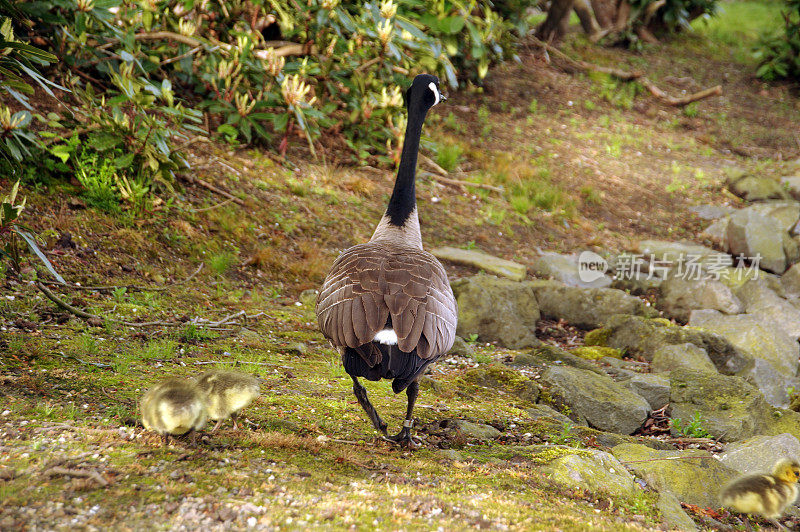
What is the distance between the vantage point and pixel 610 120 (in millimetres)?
17297

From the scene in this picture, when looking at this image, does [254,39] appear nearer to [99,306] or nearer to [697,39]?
[99,306]

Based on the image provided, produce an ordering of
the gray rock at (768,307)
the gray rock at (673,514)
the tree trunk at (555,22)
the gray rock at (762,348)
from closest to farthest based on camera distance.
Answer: the gray rock at (673,514) → the gray rock at (762,348) → the gray rock at (768,307) → the tree trunk at (555,22)

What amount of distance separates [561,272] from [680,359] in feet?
11.2

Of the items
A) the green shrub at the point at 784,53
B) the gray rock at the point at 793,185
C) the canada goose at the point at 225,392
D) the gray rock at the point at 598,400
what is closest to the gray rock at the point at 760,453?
the gray rock at the point at 598,400

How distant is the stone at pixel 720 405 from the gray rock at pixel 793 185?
33.7ft

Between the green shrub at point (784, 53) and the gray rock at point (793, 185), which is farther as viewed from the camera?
the green shrub at point (784, 53)

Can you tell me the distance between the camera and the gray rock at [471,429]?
178 inches

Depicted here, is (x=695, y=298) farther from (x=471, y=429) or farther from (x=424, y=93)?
(x=471, y=429)

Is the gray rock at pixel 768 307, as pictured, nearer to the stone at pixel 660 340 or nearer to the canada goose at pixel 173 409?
the stone at pixel 660 340

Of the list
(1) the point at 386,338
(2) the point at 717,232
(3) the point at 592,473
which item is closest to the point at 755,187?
(2) the point at 717,232

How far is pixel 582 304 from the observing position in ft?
28.3

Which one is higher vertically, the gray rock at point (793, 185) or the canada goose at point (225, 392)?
the gray rock at point (793, 185)

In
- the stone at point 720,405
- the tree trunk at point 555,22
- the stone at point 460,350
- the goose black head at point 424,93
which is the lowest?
the stone at point 460,350

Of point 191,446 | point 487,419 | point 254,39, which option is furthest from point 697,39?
point 191,446
